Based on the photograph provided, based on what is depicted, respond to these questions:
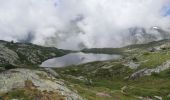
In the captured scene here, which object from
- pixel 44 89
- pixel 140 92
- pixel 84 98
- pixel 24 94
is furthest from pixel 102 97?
pixel 140 92

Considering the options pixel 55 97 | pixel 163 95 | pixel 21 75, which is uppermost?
pixel 21 75

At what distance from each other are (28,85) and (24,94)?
17.4 feet

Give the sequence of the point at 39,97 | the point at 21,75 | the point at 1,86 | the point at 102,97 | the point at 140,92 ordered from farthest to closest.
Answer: the point at 140,92
the point at 102,97
the point at 21,75
the point at 1,86
the point at 39,97

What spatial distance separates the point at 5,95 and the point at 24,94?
4.23m

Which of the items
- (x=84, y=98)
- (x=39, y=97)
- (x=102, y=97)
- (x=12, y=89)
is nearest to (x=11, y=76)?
(x=12, y=89)

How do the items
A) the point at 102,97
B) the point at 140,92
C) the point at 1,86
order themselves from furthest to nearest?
the point at 140,92, the point at 102,97, the point at 1,86

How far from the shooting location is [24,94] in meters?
69.6

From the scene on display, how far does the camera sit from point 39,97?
228 ft

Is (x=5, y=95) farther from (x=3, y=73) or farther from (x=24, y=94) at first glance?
(x=3, y=73)

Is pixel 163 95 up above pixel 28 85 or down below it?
below

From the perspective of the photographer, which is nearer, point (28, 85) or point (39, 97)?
point (39, 97)

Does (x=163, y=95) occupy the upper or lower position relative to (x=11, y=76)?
lower

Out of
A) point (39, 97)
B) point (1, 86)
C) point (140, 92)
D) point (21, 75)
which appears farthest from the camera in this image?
point (140, 92)

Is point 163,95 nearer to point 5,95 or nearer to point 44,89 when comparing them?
point 44,89
